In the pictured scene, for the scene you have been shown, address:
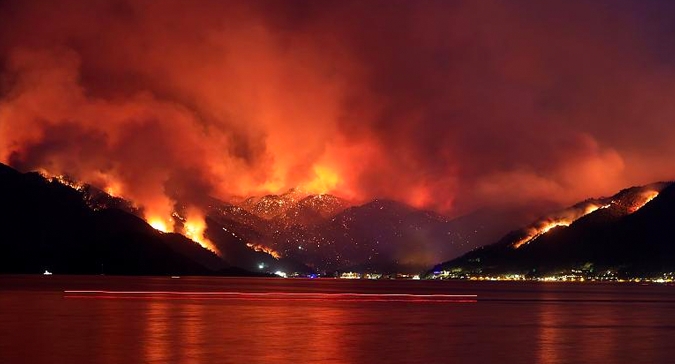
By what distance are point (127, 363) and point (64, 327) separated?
20.0 metres

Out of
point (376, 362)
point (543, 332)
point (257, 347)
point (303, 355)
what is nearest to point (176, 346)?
point (257, 347)

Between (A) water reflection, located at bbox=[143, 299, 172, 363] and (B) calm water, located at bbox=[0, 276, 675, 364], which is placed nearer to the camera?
(A) water reflection, located at bbox=[143, 299, 172, 363]

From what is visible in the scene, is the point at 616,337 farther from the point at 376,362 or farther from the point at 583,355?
the point at 376,362

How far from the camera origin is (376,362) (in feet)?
115

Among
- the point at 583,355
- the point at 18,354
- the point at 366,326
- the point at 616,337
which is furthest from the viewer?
the point at 366,326

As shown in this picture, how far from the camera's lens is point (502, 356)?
126 feet

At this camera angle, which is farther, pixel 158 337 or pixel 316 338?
pixel 316 338

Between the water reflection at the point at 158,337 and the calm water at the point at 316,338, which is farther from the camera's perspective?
the calm water at the point at 316,338

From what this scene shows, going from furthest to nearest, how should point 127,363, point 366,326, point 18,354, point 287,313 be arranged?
point 287,313
point 366,326
point 18,354
point 127,363

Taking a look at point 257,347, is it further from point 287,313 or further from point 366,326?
point 287,313

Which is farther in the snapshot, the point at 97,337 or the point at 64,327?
the point at 64,327

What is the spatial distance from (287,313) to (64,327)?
2179cm

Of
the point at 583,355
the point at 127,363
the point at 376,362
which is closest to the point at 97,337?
the point at 127,363

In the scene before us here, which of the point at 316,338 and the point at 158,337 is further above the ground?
the point at 158,337
